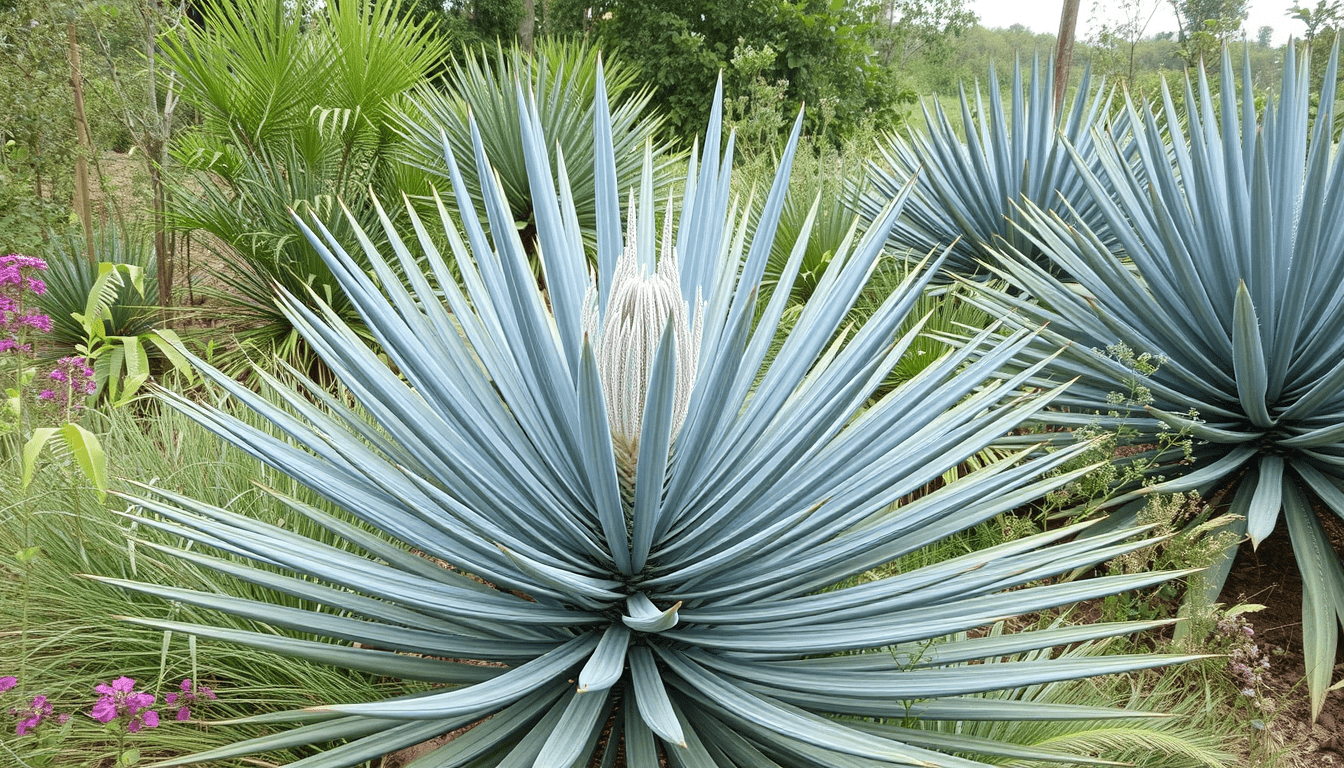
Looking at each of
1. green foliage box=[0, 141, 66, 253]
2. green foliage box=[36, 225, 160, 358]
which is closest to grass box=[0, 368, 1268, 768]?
green foliage box=[0, 141, 66, 253]

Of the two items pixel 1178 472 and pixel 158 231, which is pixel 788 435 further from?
pixel 158 231

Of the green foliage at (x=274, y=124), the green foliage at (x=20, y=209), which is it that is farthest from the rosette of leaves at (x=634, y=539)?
the green foliage at (x=20, y=209)

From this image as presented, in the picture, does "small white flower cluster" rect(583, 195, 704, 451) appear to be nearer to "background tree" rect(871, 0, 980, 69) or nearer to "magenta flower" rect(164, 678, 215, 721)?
"magenta flower" rect(164, 678, 215, 721)

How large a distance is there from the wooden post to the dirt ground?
6175 millimetres

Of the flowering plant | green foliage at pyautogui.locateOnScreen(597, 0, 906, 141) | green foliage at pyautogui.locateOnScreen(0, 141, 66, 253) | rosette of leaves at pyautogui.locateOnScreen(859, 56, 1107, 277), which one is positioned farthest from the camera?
green foliage at pyautogui.locateOnScreen(597, 0, 906, 141)

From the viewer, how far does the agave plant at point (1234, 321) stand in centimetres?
243

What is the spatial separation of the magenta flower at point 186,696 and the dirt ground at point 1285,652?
2.55 meters

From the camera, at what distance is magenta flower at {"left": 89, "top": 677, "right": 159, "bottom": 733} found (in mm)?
1600

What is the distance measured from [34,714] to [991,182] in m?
4.38

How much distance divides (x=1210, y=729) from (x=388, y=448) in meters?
2.21

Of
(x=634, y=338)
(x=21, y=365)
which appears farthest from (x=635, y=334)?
(x=21, y=365)

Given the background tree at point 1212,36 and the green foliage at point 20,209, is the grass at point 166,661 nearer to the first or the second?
the green foliage at point 20,209

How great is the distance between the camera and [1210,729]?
220cm

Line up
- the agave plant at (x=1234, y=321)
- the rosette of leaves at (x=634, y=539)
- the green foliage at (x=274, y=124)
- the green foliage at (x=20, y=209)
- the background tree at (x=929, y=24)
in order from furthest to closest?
the background tree at (x=929, y=24) < the green foliage at (x=20, y=209) < the green foliage at (x=274, y=124) < the agave plant at (x=1234, y=321) < the rosette of leaves at (x=634, y=539)
